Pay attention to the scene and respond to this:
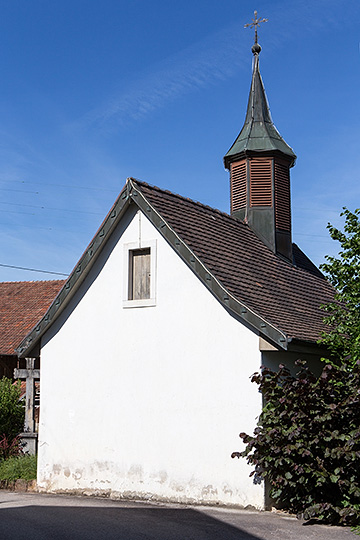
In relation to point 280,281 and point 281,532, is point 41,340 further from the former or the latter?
point 281,532

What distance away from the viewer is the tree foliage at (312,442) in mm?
10609

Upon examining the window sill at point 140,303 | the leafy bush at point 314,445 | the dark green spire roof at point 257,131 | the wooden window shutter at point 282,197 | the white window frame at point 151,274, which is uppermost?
the dark green spire roof at point 257,131

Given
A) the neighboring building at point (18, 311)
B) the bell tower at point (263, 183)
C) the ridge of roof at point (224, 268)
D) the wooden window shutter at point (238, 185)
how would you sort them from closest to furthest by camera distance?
the ridge of roof at point (224, 268) → the bell tower at point (263, 183) → the wooden window shutter at point (238, 185) → the neighboring building at point (18, 311)

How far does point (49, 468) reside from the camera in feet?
48.3

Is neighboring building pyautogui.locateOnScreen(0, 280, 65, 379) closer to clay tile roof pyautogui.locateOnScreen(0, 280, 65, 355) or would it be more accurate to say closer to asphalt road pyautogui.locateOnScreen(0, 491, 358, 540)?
clay tile roof pyautogui.locateOnScreen(0, 280, 65, 355)

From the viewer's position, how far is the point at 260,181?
18391 mm

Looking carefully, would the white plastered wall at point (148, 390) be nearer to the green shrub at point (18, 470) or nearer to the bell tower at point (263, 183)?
the green shrub at point (18, 470)

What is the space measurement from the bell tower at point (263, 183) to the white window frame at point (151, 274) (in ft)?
15.3

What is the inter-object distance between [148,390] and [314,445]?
3852 millimetres

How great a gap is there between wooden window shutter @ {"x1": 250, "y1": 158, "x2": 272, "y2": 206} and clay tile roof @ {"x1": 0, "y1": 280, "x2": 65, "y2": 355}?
9.56 m

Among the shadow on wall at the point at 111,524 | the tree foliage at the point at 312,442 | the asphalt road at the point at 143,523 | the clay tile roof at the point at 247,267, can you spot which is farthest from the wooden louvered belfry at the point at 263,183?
the shadow on wall at the point at 111,524

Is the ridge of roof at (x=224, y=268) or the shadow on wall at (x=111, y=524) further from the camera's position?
the ridge of roof at (x=224, y=268)

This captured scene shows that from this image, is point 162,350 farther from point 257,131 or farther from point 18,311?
point 18,311

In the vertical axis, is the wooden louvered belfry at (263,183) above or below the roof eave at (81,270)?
above
